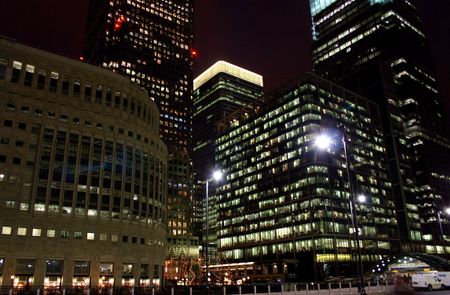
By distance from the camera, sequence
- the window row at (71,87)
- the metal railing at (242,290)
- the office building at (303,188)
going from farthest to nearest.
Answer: the office building at (303,188)
the window row at (71,87)
the metal railing at (242,290)

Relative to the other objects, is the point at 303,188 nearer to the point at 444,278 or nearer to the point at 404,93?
the point at 444,278

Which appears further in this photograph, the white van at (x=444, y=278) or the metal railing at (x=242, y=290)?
the white van at (x=444, y=278)

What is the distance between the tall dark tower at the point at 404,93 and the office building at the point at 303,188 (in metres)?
9.08

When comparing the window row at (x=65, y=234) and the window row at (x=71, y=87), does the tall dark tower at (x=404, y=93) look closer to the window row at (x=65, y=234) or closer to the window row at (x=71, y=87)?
the window row at (x=65, y=234)

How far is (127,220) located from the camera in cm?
7138

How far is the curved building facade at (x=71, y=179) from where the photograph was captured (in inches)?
2352

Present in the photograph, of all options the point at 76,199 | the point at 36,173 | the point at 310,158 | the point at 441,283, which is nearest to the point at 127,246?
the point at 76,199

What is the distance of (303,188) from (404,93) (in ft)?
273

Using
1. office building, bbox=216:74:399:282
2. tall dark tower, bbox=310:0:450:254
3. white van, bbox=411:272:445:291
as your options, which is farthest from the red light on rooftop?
white van, bbox=411:272:445:291

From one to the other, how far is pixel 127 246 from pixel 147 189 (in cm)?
1315

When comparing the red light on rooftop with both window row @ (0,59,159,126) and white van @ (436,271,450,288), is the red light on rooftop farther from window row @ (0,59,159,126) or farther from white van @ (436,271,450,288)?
white van @ (436,271,450,288)

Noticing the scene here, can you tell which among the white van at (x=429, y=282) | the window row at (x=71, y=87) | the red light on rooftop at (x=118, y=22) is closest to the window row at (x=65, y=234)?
the window row at (x=71, y=87)

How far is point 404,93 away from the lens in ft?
552

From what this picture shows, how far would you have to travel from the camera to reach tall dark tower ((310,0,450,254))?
490ft
